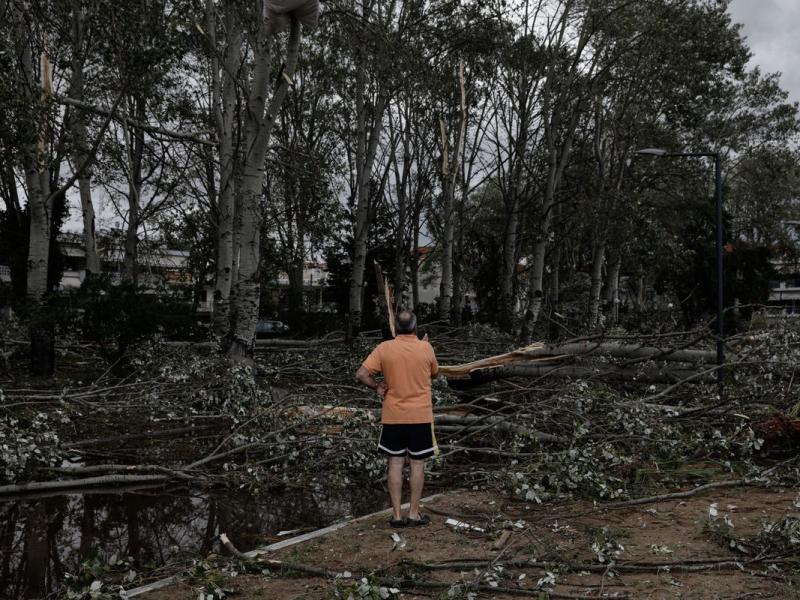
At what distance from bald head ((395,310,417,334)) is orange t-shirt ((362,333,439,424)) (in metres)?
0.14

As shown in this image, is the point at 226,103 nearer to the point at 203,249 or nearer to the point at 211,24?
the point at 211,24

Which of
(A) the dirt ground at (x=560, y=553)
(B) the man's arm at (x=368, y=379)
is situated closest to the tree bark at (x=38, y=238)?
(B) the man's arm at (x=368, y=379)

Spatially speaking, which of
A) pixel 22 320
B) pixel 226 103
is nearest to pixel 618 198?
pixel 226 103

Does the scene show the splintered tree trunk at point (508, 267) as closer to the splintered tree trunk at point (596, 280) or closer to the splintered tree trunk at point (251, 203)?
the splintered tree trunk at point (596, 280)

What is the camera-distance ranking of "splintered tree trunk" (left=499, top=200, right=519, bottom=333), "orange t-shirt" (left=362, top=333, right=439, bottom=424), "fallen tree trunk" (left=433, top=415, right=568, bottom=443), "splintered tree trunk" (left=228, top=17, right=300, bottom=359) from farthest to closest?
1. "splintered tree trunk" (left=499, top=200, right=519, bottom=333)
2. "splintered tree trunk" (left=228, top=17, right=300, bottom=359)
3. "fallen tree trunk" (left=433, top=415, right=568, bottom=443)
4. "orange t-shirt" (left=362, top=333, right=439, bottom=424)

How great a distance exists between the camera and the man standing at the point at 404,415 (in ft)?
19.0

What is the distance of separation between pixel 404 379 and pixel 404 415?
295 mm

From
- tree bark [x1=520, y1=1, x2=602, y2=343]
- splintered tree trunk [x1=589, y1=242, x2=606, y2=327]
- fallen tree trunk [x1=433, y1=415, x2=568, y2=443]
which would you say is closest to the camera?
fallen tree trunk [x1=433, y1=415, x2=568, y2=443]

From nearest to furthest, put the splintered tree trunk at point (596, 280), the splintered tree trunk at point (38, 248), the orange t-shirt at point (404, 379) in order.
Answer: the orange t-shirt at point (404, 379), the splintered tree trunk at point (38, 248), the splintered tree trunk at point (596, 280)

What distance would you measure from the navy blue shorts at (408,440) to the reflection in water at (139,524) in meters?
1.11

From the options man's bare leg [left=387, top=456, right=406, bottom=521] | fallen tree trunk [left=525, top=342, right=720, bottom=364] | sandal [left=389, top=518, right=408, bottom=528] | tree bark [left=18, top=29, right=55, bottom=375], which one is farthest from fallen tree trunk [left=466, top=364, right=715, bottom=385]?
tree bark [left=18, top=29, right=55, bottom=375]

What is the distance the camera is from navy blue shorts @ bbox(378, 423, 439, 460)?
19.0 ft

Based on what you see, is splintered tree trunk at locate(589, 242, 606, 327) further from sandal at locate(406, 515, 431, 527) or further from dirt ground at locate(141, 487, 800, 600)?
sandal at locate(406, 515, 431, 527)

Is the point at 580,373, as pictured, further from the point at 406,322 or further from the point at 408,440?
the point at 408,440
